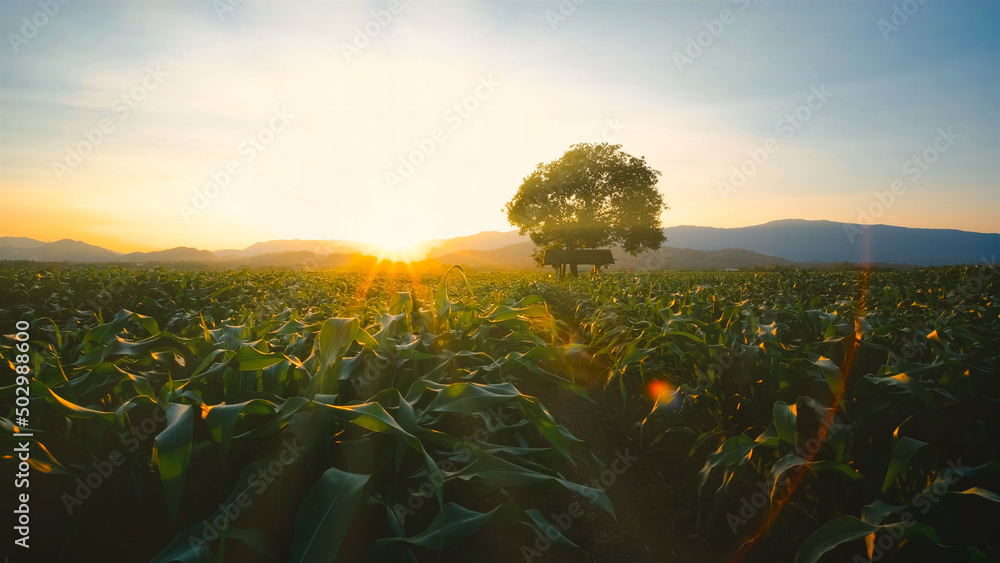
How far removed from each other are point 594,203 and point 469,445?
29900 mm

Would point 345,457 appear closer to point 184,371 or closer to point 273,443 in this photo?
point 273,443

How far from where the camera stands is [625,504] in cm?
245

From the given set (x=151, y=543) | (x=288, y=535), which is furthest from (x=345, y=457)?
(x=151, y=543)

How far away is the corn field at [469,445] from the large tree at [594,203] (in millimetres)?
26136

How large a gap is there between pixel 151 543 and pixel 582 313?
608 centimetres

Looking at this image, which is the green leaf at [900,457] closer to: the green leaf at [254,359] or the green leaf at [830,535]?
the green leaf at [830,535]

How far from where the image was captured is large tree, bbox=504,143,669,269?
95.2 ft

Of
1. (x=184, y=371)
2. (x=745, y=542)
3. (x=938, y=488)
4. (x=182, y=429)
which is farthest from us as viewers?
(x=745, y=542)

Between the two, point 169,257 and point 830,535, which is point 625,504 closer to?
point 830,535

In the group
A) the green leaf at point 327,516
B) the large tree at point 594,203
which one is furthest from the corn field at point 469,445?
the large tree at point 594,203

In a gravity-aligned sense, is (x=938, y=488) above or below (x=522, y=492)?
above

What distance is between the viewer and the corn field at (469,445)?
3.57ft

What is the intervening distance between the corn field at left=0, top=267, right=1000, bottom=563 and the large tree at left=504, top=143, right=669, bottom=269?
85.7ft

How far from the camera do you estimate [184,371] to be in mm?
1797
